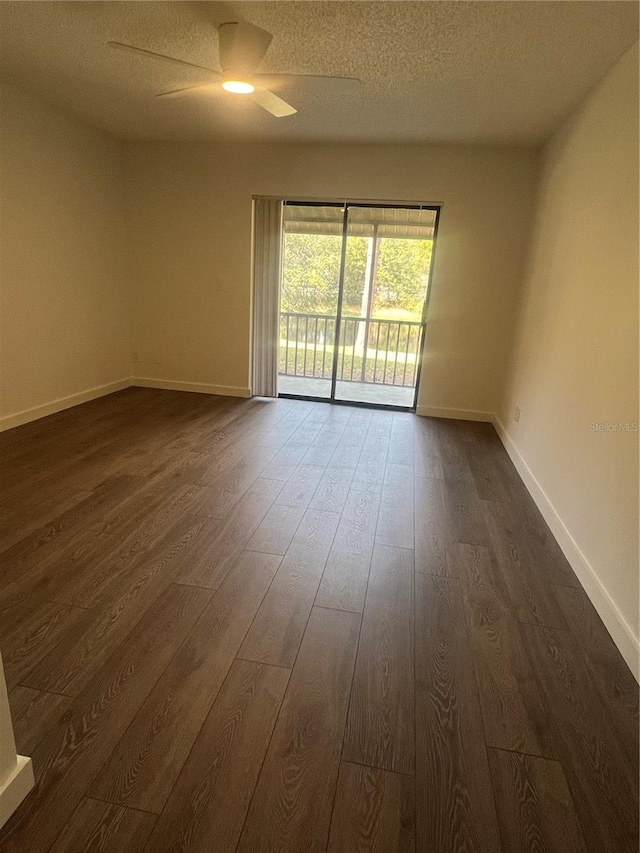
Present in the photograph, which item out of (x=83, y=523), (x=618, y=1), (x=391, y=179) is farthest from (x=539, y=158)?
(x=83, y=523)

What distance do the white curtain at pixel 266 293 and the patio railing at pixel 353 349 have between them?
80cm

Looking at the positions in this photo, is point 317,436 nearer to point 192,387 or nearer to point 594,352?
Answer: point 192,387

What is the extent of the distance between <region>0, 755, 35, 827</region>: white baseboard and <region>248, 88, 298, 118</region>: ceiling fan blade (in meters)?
3.02

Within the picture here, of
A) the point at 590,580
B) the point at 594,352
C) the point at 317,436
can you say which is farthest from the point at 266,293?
the point at 590,580

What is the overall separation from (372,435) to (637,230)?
2370 mm

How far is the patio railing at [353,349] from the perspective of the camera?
5672 mm

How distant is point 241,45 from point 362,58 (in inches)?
27.2

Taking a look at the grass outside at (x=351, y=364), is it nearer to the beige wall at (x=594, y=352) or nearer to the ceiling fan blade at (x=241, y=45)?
the beige wall at (x=594, y=352)

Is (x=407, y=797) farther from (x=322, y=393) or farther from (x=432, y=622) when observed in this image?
(x=322, y=393)

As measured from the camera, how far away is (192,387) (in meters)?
5.03

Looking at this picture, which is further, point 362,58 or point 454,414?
point 454,414

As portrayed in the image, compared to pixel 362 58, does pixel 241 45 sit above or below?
below

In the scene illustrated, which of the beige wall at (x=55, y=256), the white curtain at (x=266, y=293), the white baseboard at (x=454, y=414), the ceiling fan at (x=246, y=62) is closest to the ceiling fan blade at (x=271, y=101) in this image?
the ceiling fan at (x=246, y=62)

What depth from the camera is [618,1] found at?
1.86m
